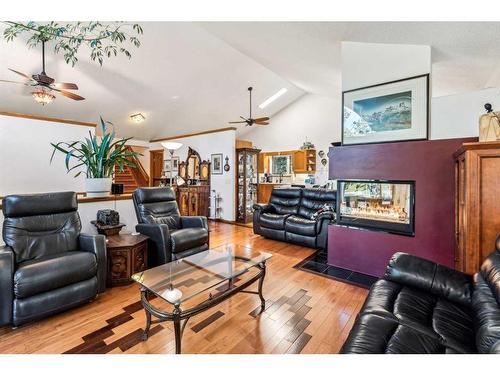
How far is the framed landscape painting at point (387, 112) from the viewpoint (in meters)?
2.73

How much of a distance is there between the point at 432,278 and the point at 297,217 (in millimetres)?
2713

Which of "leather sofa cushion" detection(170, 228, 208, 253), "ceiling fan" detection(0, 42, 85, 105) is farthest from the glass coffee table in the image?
"ceiling fan" detection(0, 42, 85, 105)

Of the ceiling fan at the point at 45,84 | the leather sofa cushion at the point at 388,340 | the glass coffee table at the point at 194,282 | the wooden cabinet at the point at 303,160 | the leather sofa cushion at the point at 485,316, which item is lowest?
the glass coffee table at the point at 194,282

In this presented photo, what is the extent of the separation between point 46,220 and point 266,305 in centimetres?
233

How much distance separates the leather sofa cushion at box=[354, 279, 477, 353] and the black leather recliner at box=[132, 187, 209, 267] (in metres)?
2.20

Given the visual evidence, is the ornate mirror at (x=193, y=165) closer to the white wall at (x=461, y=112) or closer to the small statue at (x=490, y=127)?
the white wall at (x=461, y=112)

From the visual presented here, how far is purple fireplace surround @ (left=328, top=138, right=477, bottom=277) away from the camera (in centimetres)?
251

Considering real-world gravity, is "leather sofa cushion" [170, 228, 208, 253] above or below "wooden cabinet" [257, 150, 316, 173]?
below

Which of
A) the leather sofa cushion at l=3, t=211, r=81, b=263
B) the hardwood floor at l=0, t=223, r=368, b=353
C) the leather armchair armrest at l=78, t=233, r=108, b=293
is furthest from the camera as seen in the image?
the leather armchair armrest at l=78, t=233, r=108, b=293

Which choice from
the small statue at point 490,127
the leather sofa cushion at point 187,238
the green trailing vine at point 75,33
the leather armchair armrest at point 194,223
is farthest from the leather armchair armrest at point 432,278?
the green trailing vine at point 75,33

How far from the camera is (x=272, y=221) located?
14.4 ft

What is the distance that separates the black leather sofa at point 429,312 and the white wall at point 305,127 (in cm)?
592

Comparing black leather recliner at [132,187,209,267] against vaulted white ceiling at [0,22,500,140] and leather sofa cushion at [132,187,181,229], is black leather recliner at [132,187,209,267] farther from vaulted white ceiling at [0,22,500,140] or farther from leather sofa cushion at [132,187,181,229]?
vaulted white ceiling at [0,22,500,140]

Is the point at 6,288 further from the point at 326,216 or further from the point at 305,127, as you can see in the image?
the point at 305,127
